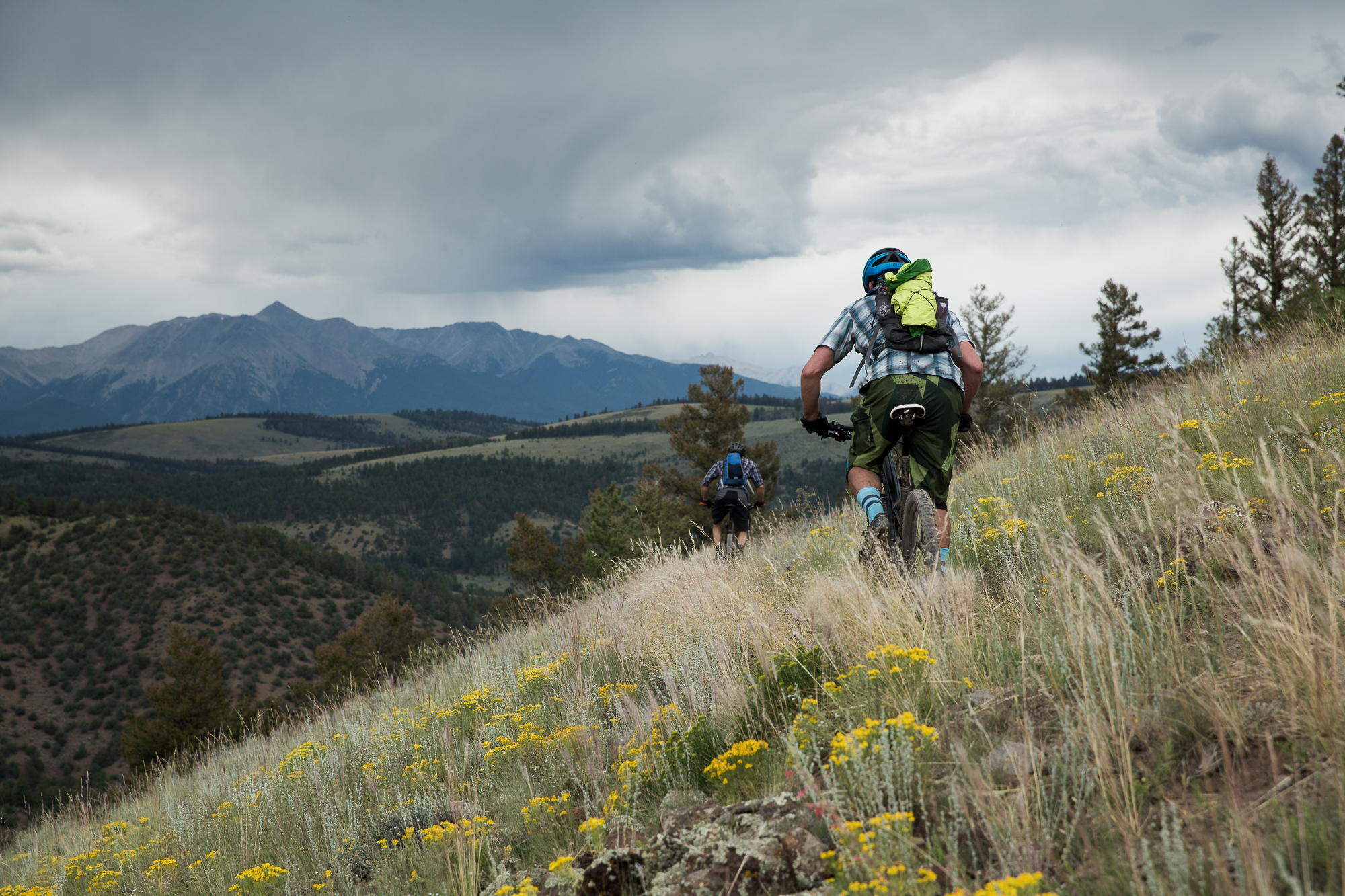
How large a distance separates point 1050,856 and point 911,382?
2.77m

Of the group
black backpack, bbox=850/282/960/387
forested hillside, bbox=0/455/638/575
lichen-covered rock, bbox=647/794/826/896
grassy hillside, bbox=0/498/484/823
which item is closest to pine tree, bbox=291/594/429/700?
grassy hillside, bbox=0/498/484/823

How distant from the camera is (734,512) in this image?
11414 millimetres

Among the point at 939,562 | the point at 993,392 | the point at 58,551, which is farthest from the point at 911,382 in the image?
the point at 58,551

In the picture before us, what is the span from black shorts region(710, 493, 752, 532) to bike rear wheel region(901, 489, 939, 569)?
6948 millimetres

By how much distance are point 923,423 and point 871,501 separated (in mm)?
630

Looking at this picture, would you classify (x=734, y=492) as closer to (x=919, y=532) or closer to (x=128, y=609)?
(x=919, y=532)

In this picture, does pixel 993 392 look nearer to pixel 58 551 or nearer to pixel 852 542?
pixel 852 542

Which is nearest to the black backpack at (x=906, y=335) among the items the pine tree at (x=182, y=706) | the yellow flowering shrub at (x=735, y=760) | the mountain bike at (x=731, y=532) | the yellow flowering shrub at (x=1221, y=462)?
the yellow flowering shrub at (x=1221, y=462)

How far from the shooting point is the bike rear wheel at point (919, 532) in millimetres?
3928

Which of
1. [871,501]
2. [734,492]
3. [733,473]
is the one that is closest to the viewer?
[871,501]

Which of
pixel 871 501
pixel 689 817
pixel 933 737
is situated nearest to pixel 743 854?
pixel 689 817

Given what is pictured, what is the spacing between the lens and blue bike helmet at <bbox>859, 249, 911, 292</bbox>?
4574 millimetres

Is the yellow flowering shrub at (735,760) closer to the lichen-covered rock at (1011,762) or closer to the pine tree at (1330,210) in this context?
the lichen-covered rock at (1011,762)

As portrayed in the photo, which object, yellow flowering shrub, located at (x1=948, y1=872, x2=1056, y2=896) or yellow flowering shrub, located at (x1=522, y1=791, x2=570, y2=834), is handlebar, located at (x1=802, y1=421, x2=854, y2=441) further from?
yellow flowering shrub, located at (x1=948, y1=872, x2=1056, y2=896)
